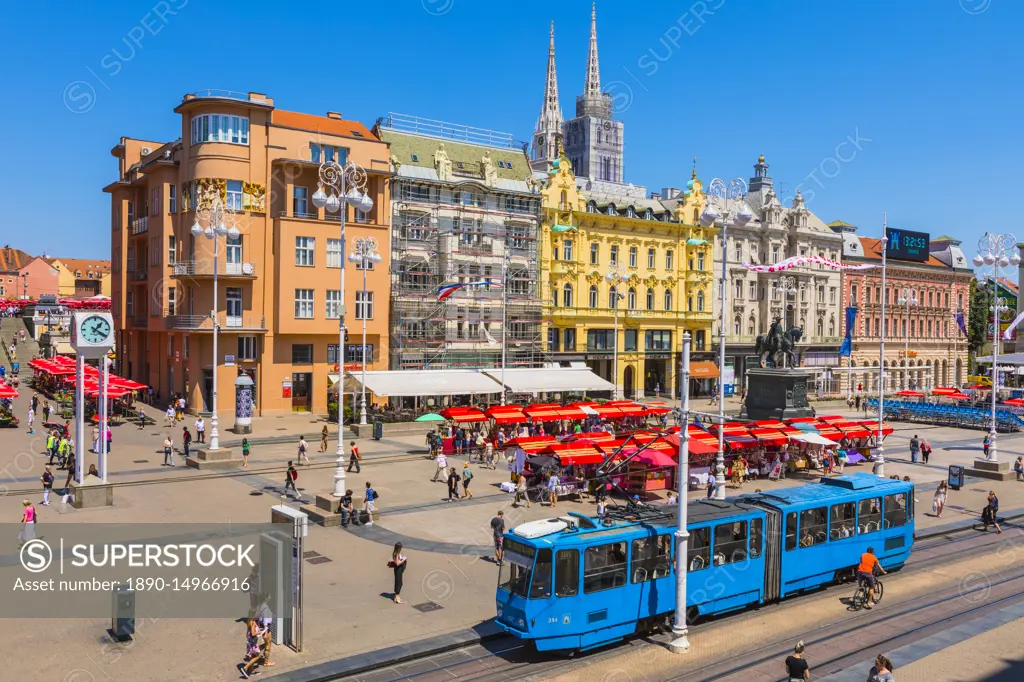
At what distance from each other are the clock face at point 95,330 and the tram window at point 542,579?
68.0 ft

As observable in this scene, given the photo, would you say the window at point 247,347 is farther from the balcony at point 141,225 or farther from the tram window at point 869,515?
the tram window at point 869,515

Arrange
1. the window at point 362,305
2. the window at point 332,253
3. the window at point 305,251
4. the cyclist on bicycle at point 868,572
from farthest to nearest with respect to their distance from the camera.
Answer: the window at point 362,305 < the window at point 332,253 < the window at point 305,251 < the cyclist on bicycle at point 868,572

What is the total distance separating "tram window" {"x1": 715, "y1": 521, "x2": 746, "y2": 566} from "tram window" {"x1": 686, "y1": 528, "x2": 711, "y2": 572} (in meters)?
0.29

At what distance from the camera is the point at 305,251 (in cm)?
5653

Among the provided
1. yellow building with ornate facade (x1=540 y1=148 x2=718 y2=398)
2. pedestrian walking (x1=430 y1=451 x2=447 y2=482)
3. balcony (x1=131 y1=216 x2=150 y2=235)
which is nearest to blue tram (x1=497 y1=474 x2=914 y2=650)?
pedestrian walking (x1=430 y1=451 x2=447 y2=482)

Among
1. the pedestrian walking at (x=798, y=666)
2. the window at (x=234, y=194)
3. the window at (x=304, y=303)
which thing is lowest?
the pedestrian walking at (x=798, y=666)

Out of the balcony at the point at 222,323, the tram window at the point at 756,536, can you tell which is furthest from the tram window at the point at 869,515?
the balcony at the point at 222,323

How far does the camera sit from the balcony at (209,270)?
53000mm

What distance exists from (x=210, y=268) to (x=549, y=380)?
2354 centimetres

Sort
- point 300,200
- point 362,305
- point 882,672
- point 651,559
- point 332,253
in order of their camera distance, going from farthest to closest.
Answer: point 362,305, point 300,200, point 332,253, point 651,559, point 882,672

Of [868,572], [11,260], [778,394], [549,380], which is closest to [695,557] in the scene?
[868,572]

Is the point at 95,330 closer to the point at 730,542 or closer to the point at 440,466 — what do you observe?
the point at 440,466

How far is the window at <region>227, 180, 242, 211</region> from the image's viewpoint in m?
54.5

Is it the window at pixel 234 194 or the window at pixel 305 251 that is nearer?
the window at pixel 234 194
